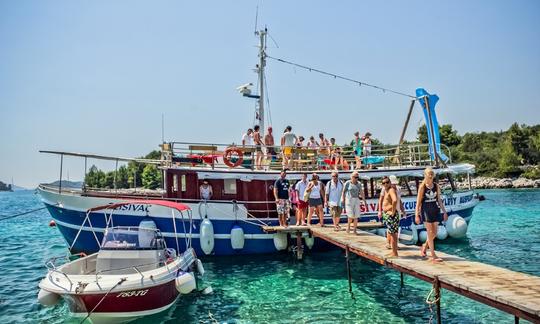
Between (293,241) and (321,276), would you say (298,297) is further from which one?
(293,241)

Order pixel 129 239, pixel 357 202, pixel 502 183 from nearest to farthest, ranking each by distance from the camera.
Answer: pixel 129 239
pixel 357 202
pixel 502 183

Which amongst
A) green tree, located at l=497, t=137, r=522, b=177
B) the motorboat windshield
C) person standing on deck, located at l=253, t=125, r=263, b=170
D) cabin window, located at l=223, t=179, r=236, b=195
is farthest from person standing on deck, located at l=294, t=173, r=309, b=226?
green tree, located at l=497, t=137, r=522, b=177

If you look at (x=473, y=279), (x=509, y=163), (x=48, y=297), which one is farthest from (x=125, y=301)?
(x=509, y=163)

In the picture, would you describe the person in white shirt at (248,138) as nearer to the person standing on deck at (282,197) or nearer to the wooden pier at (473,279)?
the person standing on deck at (282,197)

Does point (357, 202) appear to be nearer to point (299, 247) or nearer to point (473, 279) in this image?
point (299, 247)

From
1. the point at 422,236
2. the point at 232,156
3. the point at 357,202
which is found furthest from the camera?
the point at 422,236

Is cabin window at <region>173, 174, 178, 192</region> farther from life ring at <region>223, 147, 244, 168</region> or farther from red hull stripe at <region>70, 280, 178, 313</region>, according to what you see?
red hull stripe at <region>70, 280, 178, 313</region>

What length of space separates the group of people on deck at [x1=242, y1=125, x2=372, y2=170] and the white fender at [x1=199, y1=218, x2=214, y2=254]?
3123 millimetres

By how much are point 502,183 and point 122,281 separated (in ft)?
226

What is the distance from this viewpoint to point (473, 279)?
6.97 meters

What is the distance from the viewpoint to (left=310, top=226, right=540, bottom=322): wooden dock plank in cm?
569

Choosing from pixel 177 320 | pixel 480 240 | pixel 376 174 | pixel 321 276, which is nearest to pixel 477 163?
pixel 480 240

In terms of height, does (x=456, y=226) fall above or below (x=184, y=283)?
above

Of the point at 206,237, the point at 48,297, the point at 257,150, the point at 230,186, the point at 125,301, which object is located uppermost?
the point at 257,150
